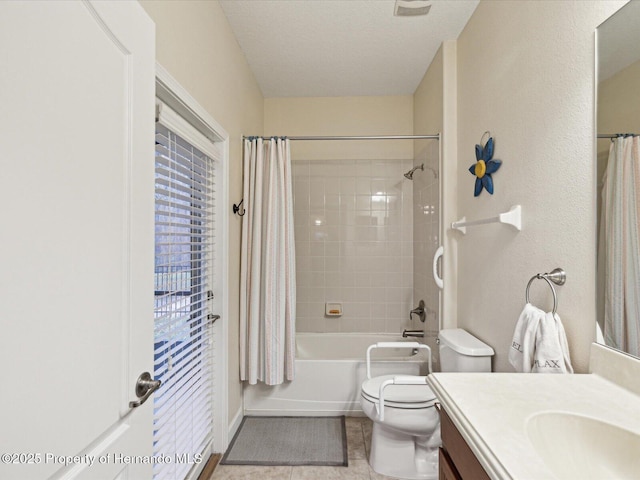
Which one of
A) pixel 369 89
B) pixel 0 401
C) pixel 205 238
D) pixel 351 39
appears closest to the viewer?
pixel 0 401

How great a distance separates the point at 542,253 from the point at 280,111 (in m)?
2.59

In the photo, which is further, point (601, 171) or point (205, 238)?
point (205, 238)

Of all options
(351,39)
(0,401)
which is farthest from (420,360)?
(0,401)

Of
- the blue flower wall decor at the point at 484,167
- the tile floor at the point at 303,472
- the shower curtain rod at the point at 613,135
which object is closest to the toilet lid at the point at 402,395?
the tile floor at the point at 303,472

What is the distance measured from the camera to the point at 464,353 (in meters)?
1.76

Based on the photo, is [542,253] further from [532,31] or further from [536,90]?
[532,31]

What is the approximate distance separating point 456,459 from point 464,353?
949 millimetres

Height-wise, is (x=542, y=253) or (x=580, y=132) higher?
(x=580, y=132)

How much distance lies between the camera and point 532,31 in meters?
1.43

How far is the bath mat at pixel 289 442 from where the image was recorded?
2008 mm

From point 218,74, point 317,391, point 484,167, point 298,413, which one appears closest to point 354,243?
point 317,391

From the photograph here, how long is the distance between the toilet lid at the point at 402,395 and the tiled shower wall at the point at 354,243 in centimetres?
119

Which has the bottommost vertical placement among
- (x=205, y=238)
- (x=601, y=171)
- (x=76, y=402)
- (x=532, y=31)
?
(x=76, y=402)

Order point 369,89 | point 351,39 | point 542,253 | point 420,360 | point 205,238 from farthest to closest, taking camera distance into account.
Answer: point 369,89 < point 420,360 < point 351,39 < point 205,238 < point 542,253
